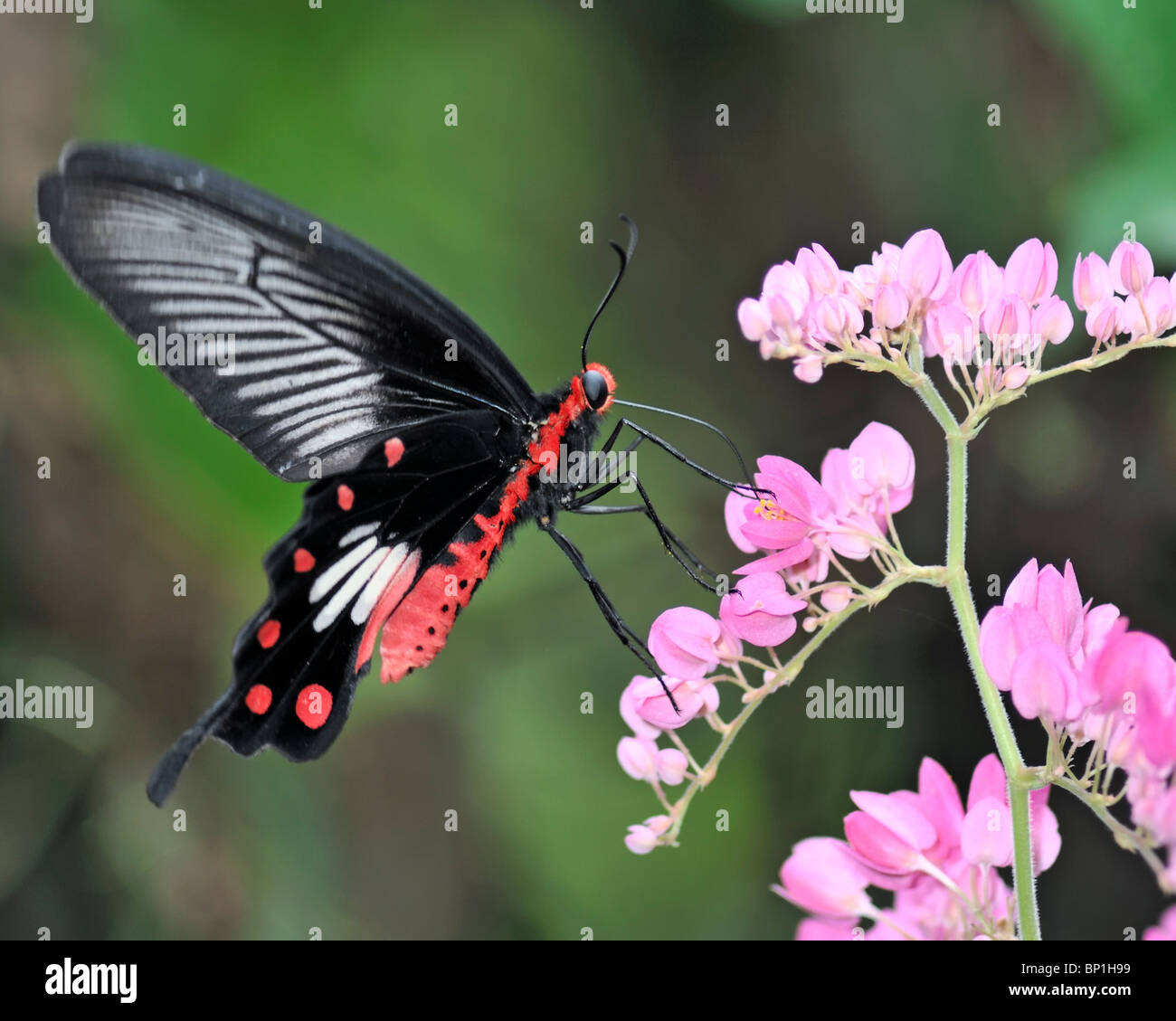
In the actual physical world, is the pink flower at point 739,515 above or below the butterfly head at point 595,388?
below

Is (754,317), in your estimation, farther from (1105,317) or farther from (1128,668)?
(1128,668)

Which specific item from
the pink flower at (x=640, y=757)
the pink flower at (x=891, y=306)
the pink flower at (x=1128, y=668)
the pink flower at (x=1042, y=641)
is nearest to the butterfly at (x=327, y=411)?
the pink flower at (x=640, y=757)

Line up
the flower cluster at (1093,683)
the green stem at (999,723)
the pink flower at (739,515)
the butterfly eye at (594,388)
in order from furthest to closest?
1. the butterfly eye at (594,388)
2. the pink flower at (739,515)
3. the green stem at (999,723)
4. the flower cluster at (1093,683)

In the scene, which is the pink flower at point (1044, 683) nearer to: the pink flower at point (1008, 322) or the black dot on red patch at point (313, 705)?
the pink flower at point (1008, 322)

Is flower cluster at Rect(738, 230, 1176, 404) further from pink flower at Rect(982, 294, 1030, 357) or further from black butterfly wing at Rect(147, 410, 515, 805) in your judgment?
black butterfly wing at Rect(147, 410, 515, 805)
